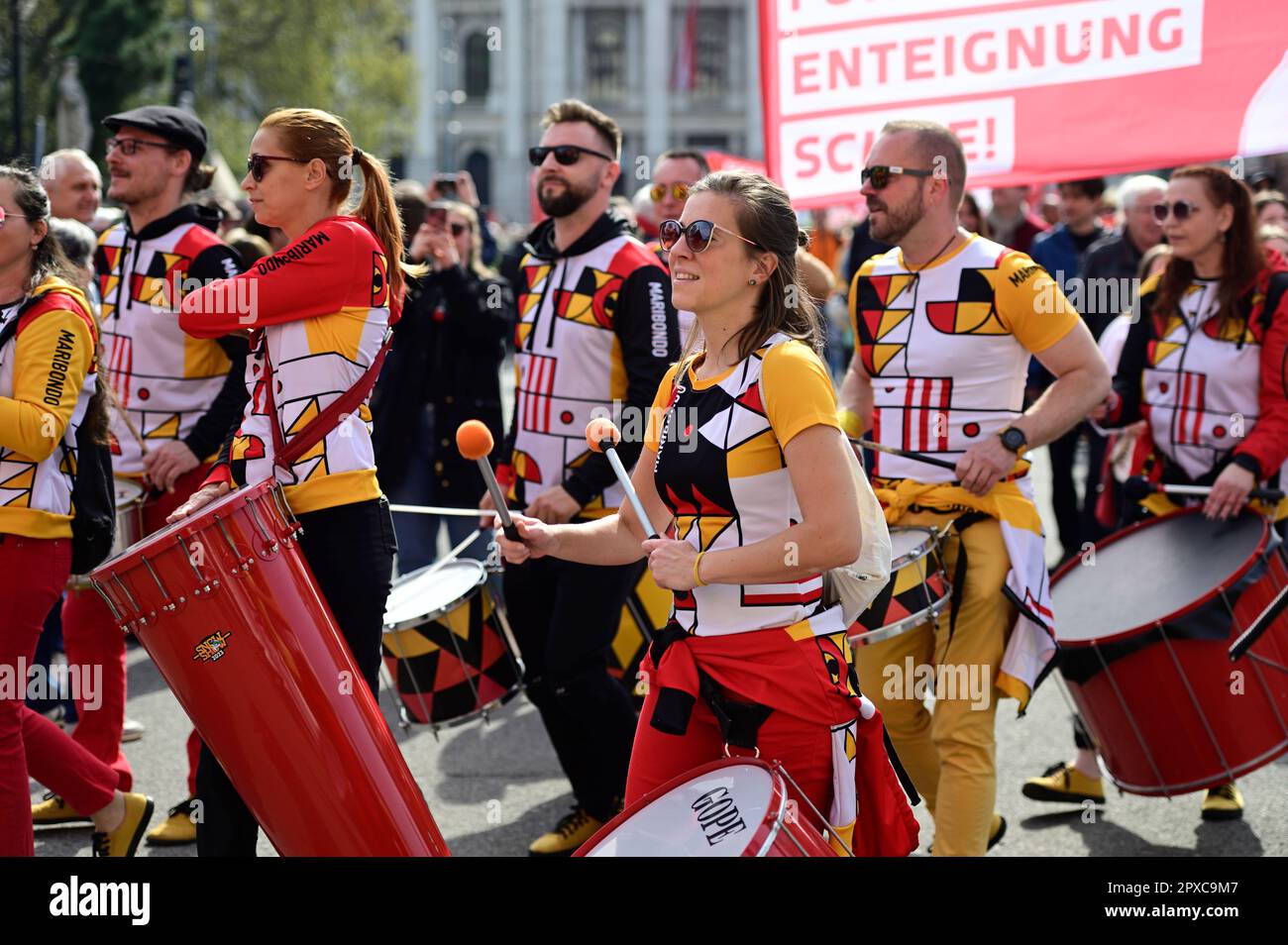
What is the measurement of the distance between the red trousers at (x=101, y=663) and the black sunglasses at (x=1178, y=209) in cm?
342

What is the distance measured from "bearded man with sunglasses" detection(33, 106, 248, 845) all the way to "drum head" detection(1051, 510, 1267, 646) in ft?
8.94

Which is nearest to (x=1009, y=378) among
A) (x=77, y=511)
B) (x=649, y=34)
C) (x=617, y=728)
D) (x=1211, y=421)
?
(x=1211, y=421)

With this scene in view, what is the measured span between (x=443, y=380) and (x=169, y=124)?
2269 millimetres

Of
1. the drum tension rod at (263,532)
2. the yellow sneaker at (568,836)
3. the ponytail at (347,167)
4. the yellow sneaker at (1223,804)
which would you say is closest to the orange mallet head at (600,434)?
the drum tension rod at (263,532)

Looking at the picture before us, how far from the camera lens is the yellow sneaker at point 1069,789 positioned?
5.37 metres

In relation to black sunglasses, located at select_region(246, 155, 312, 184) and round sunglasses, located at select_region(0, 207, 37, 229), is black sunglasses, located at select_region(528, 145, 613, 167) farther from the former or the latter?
round sunglasses, located at select_region(0, 207, 37, 229)

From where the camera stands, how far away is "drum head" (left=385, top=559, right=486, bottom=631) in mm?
4828

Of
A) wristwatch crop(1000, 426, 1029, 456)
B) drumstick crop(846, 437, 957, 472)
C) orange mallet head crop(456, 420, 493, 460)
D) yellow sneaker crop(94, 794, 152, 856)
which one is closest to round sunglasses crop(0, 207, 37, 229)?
yellow sneaker crop(94, 794, 152, 856)

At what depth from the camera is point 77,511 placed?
13.5 feet

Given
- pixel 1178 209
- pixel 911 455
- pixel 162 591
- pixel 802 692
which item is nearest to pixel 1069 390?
pixel 911 455

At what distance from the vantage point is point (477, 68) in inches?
3068

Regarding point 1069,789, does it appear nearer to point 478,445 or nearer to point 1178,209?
point 1178,209

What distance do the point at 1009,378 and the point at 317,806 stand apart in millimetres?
2187
